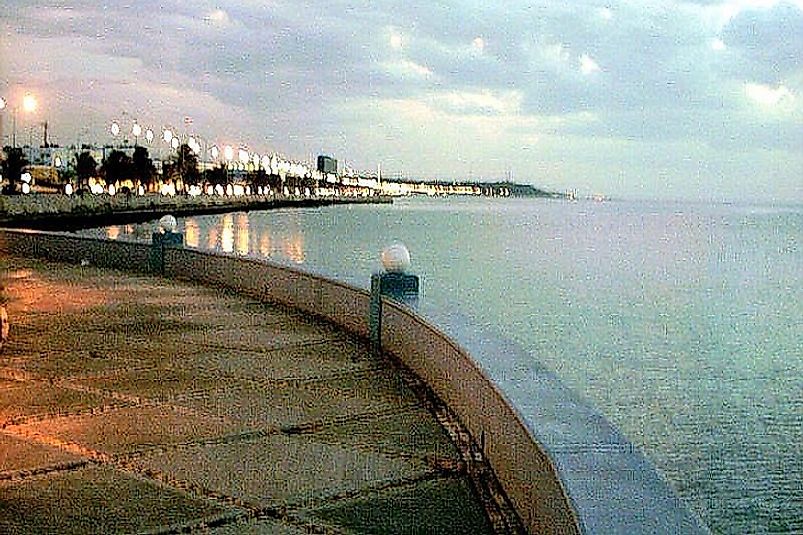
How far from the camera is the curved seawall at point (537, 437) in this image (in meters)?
3.36

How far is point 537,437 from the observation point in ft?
14.0

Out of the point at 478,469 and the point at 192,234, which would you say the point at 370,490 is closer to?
the point at 478,469

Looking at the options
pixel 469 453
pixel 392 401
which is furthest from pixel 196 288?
pixel 469 453

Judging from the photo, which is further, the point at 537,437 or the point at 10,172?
the point at 10,172

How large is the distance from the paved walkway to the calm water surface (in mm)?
1310

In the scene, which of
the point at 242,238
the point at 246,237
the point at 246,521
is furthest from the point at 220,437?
the point at 246,237

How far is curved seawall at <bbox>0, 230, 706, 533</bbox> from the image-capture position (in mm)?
3359

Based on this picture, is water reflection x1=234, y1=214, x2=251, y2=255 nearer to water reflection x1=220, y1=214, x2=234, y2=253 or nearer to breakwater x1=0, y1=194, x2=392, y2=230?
water reflection x1=220, y1=214, x2=234, y2=253

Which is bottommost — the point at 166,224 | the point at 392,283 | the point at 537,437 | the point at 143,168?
the point at 537,437

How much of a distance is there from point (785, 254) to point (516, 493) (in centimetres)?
7419

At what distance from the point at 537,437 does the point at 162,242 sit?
43.2 feet

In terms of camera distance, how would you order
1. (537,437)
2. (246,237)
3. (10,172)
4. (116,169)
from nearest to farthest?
(537,437) → (10,172) → (246,237) → (116,169)

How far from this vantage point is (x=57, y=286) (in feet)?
49.1

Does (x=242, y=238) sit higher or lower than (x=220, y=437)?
lower
